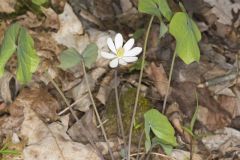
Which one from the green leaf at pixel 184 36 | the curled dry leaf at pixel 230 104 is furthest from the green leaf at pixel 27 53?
the curled dry leaf at pixel 230 104

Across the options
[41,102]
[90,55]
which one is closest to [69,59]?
[90,55]

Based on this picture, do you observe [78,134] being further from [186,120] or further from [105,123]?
[186,120]

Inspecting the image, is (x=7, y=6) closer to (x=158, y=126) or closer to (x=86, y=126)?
(x=86, y=126)

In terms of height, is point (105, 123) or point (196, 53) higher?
point (196, 53)

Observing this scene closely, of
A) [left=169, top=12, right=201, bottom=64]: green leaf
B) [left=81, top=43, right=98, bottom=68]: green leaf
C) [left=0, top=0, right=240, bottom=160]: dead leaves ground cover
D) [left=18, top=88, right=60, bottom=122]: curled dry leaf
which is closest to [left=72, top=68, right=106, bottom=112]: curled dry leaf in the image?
[left=0, top=0, right=240, bottom=160]: dead leaves ground cover

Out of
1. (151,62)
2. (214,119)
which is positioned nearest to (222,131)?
(214,119)

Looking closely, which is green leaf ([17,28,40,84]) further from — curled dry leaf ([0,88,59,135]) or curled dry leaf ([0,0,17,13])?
curled dry leaf ([0,0,17,13])
